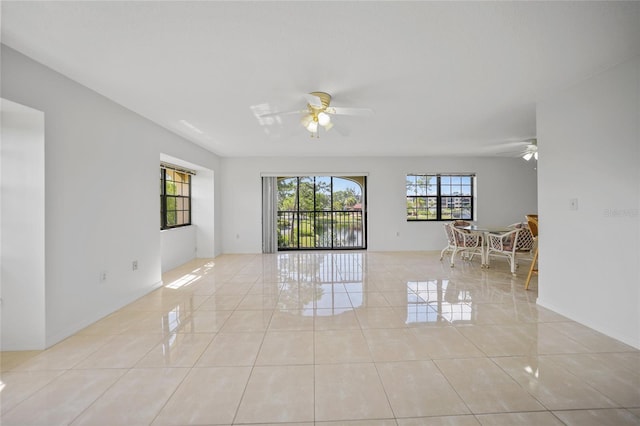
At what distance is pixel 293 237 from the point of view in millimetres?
7410

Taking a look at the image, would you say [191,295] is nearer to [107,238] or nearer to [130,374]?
[107,238]

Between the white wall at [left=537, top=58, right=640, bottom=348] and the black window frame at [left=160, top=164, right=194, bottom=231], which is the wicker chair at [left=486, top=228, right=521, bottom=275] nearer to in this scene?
the white wall at [left=537, top=58, right=640, bottom=348]

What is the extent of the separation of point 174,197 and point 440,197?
6107 millimetres

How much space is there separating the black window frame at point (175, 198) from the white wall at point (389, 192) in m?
0.82

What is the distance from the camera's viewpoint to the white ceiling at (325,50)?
1.69m

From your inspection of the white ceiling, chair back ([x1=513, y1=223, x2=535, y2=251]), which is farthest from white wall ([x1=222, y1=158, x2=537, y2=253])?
the white ceiling

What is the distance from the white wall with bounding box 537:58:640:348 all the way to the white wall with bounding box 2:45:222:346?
188 inches

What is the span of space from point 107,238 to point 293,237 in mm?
4676

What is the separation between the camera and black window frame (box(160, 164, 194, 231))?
5.11 m

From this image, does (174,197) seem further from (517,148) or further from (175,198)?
(517,148)

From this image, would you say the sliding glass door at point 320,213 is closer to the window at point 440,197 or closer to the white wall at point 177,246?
the window at point 440,197

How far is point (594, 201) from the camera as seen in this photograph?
2.59 meters

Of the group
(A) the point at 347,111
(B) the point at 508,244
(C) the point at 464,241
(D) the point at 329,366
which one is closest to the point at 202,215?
(A) the point at 347,111

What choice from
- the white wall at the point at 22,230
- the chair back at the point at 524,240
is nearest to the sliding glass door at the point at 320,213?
the chair back at the point at 524,240
